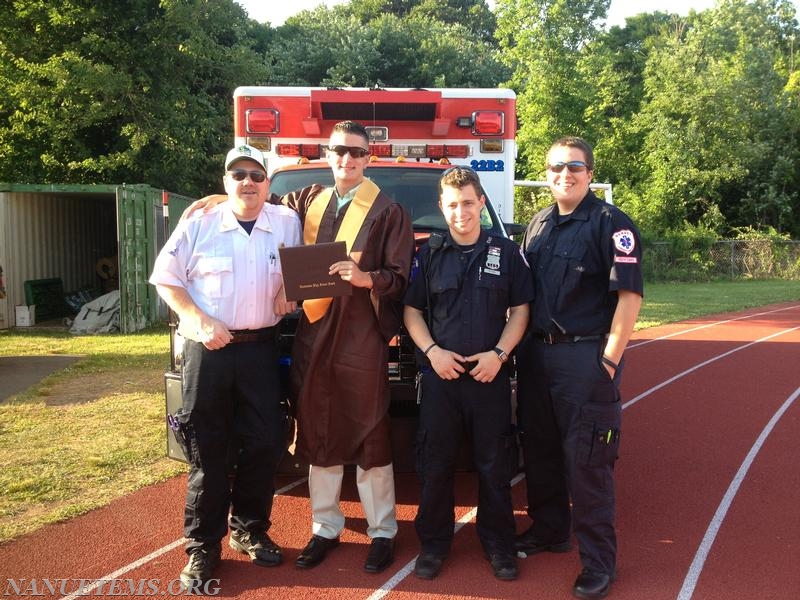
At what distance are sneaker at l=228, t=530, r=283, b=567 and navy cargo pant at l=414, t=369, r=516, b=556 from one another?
79 cm

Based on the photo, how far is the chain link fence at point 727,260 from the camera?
29.6 metres

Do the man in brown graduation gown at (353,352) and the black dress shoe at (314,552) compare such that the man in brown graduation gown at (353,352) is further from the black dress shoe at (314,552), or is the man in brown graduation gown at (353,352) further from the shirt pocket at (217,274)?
the shirt pocket at (217,274)

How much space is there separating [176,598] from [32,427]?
3916 mm

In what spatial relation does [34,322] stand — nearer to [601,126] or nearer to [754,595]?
[754,595]

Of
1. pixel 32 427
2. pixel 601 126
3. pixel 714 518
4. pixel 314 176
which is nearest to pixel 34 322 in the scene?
pixel 32 427

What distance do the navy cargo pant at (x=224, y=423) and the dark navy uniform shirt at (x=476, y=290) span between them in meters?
0.94

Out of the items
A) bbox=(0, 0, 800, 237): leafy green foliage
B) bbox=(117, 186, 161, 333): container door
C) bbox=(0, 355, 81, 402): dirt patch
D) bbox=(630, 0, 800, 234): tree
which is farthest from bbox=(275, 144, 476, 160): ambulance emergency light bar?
bbox=(630, 0, 800, 234): tree

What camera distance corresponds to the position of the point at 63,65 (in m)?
17.1

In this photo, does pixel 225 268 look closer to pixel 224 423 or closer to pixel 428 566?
pixel 224 423

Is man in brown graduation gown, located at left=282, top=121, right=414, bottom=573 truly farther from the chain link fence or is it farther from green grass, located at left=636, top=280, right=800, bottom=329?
the chain link fence

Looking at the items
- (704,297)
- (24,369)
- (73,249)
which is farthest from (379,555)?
(704,297)

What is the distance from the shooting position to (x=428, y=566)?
155 inches

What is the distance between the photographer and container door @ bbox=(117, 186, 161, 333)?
13000 millimetres

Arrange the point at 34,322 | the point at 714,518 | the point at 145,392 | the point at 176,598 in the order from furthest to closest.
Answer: the point at 34,322 → the point at 145,392 → the point at 714,518 → the point at 176,598
